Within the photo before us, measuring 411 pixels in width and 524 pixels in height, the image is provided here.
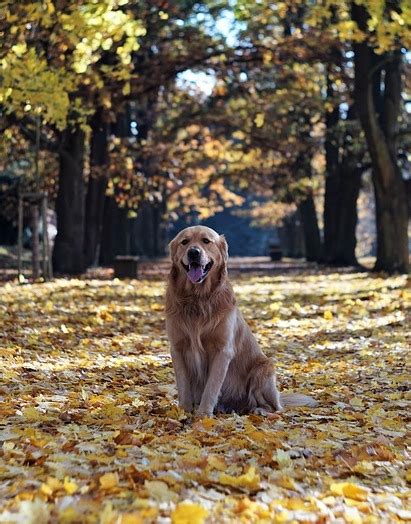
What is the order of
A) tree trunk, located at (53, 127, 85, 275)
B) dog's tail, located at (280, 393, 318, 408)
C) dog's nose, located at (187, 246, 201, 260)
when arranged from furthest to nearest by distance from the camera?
tree trunk, located at (53, 127, 85, 275), dog's tail, located at (280, 393, 318, 408), dog's nose, located at (187, 246, 201, 260)

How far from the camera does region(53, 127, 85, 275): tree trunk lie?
912 inches

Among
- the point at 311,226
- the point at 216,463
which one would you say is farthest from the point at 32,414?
the point at 311,226

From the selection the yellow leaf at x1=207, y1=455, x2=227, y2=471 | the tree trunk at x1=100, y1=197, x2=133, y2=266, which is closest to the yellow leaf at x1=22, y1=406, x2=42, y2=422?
the yellow leaf at x1=207, y1=455, x2=227, y2=471

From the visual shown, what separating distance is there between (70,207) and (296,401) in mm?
17041

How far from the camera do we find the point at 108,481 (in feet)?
13.5

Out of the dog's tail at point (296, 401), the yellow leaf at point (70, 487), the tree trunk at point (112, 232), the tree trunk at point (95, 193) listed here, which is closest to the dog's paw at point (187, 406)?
the dog's tail at point (296, 401)

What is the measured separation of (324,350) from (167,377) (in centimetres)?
274

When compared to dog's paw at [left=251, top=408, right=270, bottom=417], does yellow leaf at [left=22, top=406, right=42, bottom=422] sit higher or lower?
higher

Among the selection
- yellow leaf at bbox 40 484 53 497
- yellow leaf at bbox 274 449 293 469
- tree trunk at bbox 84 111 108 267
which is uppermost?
tree trunk at bbox 84 111 108 267

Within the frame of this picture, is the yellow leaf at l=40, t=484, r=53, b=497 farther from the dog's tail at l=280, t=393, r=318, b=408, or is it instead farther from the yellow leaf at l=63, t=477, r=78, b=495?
the dog's tail at l=280, t=393, r=318, b=408

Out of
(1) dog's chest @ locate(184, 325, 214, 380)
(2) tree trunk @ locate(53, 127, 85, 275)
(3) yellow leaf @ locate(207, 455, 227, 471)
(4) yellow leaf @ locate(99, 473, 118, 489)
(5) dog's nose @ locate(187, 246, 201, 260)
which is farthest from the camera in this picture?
(2) tree trunk @ locate(53, 127, 85, 275)

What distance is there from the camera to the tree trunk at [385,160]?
2147 centimetres

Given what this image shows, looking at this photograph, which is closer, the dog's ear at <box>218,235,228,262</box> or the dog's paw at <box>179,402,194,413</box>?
the dog's paw at <box>179,402,194,413</box>

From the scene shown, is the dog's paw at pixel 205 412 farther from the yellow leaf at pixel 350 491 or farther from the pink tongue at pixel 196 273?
the yellow leaf at pixel 350 491
